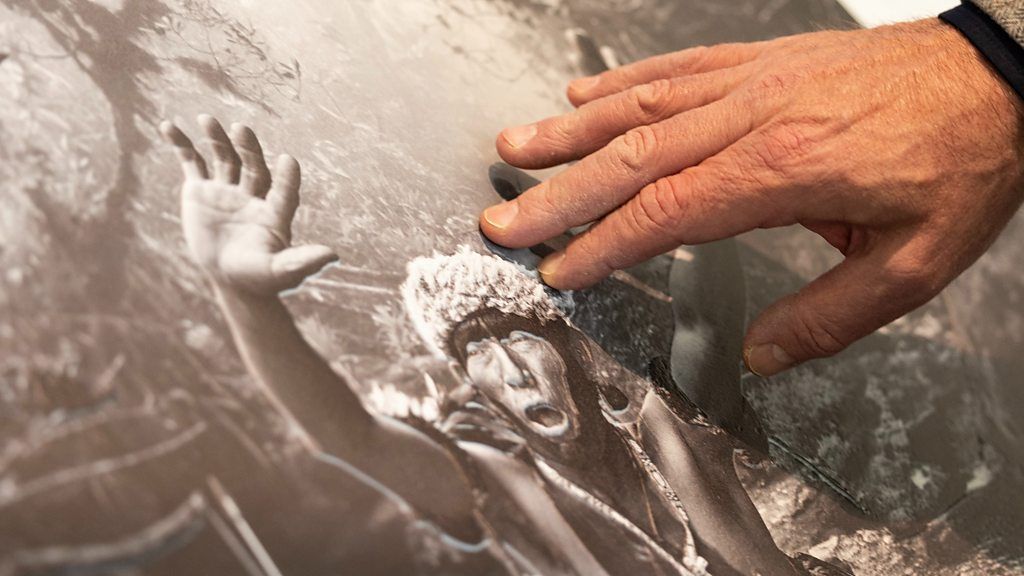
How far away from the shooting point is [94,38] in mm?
697

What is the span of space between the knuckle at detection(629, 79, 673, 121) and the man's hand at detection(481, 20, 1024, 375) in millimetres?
67

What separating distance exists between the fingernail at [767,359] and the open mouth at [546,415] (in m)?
0.30

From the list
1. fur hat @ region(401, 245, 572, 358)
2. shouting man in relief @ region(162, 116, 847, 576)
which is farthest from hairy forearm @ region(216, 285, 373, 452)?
fur hat @ region(401, 245, 572, 358)

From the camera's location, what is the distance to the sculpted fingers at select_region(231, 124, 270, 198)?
2.24 feet

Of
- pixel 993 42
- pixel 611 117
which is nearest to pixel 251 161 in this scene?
pixel 611 117

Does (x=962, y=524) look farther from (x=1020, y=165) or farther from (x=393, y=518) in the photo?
(x=393, y=518)

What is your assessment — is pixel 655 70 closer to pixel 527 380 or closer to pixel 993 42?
pixel 993 42

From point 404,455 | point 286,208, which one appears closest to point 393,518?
point 404,455

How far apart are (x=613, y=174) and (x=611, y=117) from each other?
127 millimetres

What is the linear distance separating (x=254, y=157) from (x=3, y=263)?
25cm

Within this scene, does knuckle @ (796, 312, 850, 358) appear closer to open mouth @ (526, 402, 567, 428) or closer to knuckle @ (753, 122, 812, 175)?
knuckle @ (753, 122, 812, 175)

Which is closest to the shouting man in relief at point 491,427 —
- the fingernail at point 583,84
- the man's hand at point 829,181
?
the man's hand at point 829,181

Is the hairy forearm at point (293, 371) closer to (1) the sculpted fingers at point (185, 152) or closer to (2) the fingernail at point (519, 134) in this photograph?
(1) the sculpted fingers at point (185, 152)

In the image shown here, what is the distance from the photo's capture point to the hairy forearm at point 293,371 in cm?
56
